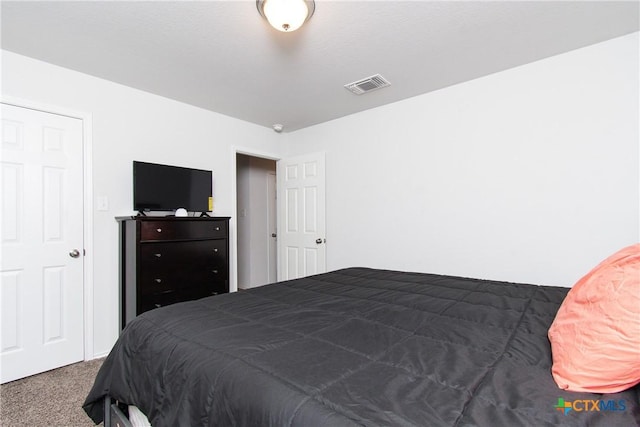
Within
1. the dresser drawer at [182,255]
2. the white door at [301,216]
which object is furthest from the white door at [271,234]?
the dresser drawer at [182,255]

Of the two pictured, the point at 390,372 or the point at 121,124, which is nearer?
the point at 390,372

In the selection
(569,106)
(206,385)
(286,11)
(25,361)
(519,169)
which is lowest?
(25,361)

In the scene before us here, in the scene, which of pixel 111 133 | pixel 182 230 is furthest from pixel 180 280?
pixel 111 133

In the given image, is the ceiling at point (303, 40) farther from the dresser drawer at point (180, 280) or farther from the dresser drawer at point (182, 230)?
the dresser drawer at point (180, 280)

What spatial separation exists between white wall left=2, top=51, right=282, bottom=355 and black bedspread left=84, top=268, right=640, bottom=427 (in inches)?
61.2

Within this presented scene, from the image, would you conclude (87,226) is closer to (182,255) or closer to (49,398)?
(182,255)

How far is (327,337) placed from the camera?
1.12m

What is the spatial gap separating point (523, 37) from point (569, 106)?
676 mm

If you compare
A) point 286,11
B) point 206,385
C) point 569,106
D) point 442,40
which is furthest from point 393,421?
point 569,106

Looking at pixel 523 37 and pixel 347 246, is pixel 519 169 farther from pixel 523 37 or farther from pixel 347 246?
pixel 347 246

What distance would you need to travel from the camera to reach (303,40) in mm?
2170

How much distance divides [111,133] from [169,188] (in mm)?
700

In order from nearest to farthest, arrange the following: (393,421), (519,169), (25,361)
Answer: (393,421) → (25,361) → (519,169)

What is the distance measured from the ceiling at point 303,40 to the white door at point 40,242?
64 centimetres
